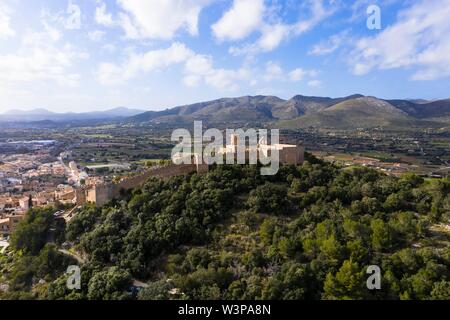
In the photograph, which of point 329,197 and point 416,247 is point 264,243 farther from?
point 416,247

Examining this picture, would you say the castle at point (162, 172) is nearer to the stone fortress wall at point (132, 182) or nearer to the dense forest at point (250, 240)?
the stone fortress wall at point (132, 182)

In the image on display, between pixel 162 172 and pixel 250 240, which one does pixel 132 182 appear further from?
pixel 250 240

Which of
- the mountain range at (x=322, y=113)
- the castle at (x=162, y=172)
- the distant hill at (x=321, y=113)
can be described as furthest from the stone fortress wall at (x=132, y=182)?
the distant hill at (x=321, y=113)

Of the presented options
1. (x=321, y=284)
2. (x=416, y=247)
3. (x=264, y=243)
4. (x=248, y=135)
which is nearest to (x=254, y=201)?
(x=264, y=243)

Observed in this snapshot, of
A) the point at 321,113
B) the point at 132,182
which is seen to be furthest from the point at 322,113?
the point at 132,182

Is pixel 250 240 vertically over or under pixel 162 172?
under

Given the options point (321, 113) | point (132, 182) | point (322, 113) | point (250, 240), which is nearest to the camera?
point (250, 240)
